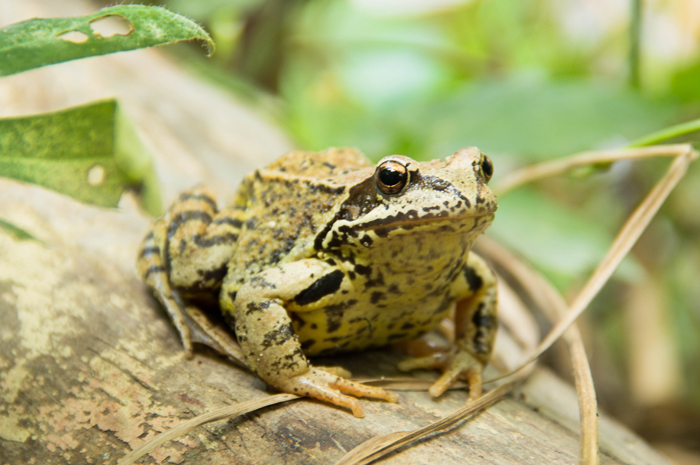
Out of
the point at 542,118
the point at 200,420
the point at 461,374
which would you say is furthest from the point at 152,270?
the point at 542,118

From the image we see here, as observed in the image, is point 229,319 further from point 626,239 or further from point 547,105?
point 547,105

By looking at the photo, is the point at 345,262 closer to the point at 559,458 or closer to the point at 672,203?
the point at 559,458

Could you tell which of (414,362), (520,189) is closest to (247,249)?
(414,362)

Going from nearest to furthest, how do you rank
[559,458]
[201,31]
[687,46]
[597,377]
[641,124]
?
[201,31] < [559,458] < [641,124] < [597,377] < [687,46]

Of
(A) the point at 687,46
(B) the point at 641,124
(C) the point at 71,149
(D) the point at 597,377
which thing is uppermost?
(A) the point at 687,46

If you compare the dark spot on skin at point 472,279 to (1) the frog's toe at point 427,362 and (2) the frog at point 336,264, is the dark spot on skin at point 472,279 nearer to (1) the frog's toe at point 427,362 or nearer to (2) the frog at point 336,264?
(2) the frog at point 336,264

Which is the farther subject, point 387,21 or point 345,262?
point 387,21

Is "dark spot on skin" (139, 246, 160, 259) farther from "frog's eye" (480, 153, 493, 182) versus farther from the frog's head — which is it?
"frog's eye" (480, 153, 493, 182)

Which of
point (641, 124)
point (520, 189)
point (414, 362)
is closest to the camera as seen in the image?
point (414, 362)
